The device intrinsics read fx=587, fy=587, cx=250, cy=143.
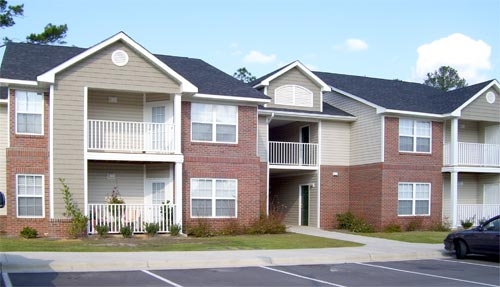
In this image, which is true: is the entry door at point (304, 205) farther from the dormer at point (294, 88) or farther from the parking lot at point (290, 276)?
the parking lot at point (290, 276)

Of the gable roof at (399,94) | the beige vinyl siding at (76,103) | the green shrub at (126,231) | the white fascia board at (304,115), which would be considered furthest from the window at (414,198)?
the beige vinyl siding at (76,103)

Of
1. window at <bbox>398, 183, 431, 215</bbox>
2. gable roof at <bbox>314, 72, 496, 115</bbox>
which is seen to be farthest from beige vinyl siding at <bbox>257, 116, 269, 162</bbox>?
window at <bbox>398, 183, 431, 215</bbox>

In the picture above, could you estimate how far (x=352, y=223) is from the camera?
91.0ft

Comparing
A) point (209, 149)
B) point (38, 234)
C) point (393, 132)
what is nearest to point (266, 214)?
point (209, 149)

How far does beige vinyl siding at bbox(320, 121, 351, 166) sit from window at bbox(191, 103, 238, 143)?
5.99 m

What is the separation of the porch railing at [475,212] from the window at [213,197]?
39.5 ft

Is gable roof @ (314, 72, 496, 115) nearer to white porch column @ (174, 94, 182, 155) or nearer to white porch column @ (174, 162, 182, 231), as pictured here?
white porch column @ (174, 94, 182, 155)

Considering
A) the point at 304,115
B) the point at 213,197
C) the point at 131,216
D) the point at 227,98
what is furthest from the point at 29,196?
the point at 304,115

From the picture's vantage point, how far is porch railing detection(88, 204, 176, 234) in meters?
21.6

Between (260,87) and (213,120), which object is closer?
(213,120)

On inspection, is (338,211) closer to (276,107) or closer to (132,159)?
(276,107)

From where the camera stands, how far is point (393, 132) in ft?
89.5

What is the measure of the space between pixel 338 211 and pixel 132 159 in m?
11.6

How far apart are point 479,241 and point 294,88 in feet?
45.3
